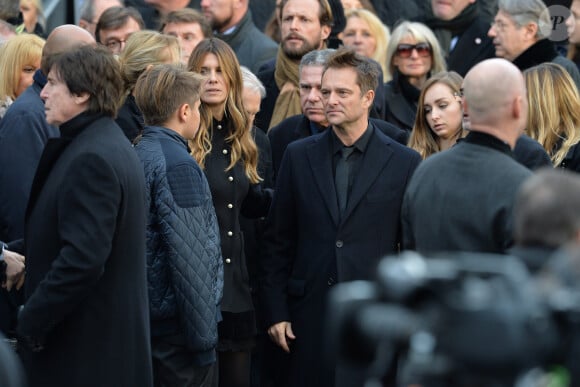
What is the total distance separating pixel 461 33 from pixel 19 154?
478 cm

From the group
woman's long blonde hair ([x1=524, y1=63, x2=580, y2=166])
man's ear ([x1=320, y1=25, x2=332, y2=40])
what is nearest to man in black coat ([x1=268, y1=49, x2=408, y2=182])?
woman's long blonde hair ([x1=524, y1=63, x2=580, y2=166])

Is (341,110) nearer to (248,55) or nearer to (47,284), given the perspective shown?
(47,284)

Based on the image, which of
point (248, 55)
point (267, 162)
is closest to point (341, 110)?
point (267, 162)

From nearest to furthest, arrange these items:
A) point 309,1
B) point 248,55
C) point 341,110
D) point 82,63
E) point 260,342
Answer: point 82,63 < point 341,110 < point 260,342 < point 309,1 < point 248,55

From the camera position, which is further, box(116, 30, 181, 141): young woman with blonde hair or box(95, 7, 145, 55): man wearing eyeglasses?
box(95, 7, 145, 55): man wearing eyeglasses

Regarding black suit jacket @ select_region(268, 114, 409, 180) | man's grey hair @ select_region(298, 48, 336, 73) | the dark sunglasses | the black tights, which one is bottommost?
the black tights

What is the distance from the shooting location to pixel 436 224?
18.5 feet

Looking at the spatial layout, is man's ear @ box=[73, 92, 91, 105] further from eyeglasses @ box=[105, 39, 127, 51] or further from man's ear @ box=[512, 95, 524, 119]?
eyeglasses @ box=[105, 39, 127, 51]

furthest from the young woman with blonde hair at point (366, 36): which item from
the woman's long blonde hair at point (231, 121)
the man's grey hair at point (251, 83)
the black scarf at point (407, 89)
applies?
the woman's long blonde hair at point (231, 121)

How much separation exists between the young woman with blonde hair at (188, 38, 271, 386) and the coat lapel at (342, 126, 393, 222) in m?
0.76

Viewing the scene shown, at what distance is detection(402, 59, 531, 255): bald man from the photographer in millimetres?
5484

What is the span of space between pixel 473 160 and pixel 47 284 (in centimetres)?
187

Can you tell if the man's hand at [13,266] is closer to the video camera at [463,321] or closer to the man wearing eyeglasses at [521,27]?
the video camera at [463,321]

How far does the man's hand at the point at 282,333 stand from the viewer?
7.30 metres
